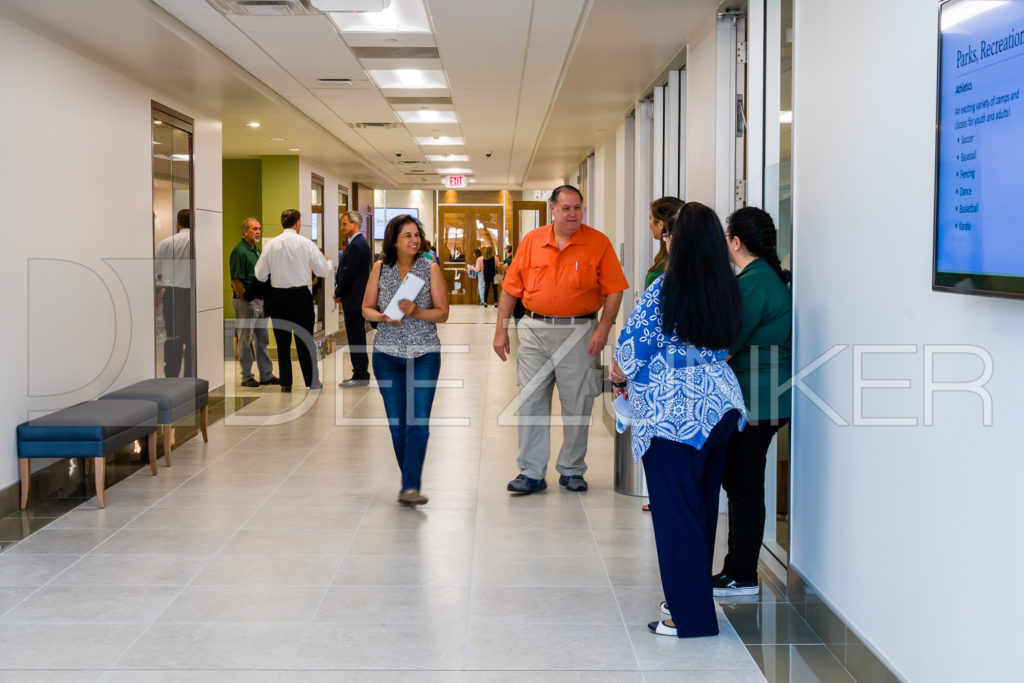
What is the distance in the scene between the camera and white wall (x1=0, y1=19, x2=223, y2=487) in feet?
18.9

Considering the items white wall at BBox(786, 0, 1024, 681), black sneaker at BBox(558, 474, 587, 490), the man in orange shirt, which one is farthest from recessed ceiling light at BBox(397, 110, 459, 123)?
white wall at BBox(786, 0, 1024, 681)

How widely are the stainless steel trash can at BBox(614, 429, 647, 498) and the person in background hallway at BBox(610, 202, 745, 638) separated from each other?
6.98 ft

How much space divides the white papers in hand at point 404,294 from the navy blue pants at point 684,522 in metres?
2.15

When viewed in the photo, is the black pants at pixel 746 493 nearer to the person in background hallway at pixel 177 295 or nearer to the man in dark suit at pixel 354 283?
the person in background hallway at pixel 177 295

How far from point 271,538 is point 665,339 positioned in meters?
2.50

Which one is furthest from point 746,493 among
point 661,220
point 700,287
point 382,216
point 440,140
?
point 382,216

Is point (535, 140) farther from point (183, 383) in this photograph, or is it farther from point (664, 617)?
point (664, 617)

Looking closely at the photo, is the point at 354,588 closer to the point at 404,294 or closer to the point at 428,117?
the point at 404,294

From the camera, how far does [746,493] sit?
407 centimetres

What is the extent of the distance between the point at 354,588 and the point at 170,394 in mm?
3012

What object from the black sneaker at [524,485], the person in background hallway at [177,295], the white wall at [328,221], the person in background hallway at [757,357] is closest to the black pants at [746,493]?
the person in background hallway at [757,357]

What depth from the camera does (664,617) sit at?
154 inches

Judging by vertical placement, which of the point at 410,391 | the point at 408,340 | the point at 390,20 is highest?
the point at 390,20

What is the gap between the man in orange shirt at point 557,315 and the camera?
5852 mm
